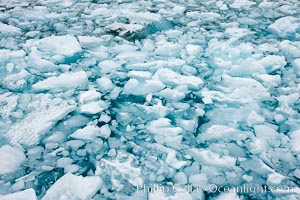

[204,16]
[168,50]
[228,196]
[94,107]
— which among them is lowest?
[228,196]

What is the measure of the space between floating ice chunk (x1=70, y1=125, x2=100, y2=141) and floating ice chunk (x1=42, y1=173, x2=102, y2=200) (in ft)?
0.71

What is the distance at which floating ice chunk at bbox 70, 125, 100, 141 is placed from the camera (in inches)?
49.2

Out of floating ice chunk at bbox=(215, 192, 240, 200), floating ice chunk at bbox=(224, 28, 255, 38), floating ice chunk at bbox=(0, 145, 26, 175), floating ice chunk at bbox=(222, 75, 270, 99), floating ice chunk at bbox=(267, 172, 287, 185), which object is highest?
floating ice chunk at bbox=(224, 28, 255, 38)

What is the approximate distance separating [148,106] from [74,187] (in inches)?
22.7

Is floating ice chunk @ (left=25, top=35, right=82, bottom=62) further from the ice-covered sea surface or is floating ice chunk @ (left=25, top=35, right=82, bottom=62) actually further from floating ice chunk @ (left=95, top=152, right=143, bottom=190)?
floating ice chunk @ (left=95, top=152, right=143, bottom=190)

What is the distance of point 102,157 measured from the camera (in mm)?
1164

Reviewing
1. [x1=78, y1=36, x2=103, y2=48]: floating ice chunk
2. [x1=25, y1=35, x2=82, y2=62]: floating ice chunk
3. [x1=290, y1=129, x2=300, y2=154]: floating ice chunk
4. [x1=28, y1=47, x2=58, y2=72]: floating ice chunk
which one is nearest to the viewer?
[x1=290, y1=129, x2=300, y2=154]: floating ice chunk

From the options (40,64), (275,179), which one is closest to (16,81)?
(40,64)

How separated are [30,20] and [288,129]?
208cm

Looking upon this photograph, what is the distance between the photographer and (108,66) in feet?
5.68

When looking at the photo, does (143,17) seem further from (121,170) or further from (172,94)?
(121,170)

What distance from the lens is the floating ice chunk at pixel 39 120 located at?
1225 mm

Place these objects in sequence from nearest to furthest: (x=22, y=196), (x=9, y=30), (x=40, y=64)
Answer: (x=22, y=196)
(x=40, y=64)
(x=9, y=30)

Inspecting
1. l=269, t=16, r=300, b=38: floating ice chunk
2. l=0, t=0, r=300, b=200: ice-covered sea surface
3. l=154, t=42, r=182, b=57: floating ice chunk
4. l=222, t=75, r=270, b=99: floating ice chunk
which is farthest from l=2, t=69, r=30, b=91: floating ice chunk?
l=269, t=16, r=300, b=38: floating ice chunk
